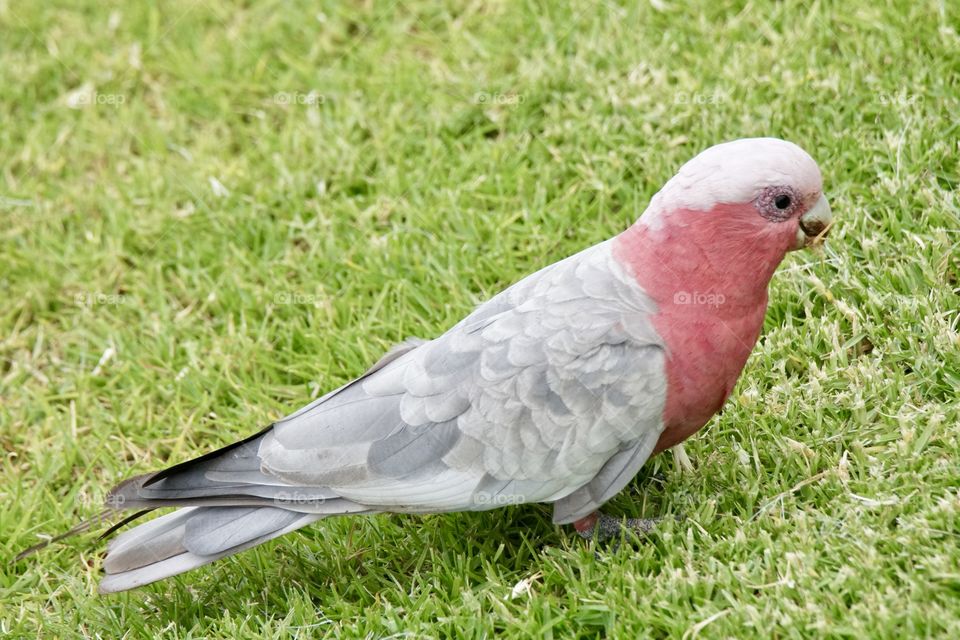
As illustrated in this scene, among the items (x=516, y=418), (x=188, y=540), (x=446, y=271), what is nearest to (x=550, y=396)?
(x=516, y=418)

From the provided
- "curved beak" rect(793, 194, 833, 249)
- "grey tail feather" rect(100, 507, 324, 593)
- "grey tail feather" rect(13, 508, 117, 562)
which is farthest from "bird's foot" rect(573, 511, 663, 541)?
"grey tail feather" rect(13, 508, 117, 562)

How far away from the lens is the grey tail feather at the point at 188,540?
3201mm

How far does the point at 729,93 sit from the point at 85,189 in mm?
3371

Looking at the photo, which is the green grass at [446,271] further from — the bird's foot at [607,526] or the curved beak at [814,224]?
the curved beak at [814,224]

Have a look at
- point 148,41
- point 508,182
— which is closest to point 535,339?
point 508,182

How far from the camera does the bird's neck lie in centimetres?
298

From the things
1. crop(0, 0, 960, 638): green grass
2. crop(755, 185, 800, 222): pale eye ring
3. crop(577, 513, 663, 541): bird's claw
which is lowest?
crop(577, 513, 663, 541): bird's claw

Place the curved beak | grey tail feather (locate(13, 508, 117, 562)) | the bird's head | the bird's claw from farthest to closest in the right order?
grey tail feather (locate(13, 508, 117, 562))
the bird's claw
the curved beak
the bird's head

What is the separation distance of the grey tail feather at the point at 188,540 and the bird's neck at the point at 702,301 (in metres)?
1.24

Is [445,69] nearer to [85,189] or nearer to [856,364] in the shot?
[85,189]

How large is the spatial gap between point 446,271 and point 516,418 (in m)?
1.42

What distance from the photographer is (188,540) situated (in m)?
3.23

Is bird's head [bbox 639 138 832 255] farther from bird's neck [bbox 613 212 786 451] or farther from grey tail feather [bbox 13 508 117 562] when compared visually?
grey tail feather [bbox 13 508 117 562]

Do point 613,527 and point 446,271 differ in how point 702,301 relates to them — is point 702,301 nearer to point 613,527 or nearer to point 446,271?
point 613,527
